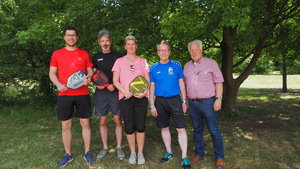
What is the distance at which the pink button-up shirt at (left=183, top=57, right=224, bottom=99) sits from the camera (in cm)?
375

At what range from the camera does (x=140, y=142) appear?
160 inches

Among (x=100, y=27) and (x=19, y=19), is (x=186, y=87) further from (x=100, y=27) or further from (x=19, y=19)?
(x=19, y=19)

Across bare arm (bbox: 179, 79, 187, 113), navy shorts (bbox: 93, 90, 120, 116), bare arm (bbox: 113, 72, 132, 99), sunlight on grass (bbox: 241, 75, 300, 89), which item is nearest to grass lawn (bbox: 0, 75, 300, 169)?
navy shorts (bbox: 93, 90, 120, 116)

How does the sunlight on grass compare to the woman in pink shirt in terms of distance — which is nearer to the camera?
the woman in pink shirt

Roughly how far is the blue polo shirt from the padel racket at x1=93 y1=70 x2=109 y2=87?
789 mm

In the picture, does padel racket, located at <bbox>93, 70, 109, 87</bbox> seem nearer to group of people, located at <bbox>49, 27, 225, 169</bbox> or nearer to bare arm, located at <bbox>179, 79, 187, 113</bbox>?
group of people, located at <bbox>49, 27, 225, 169</bbox>

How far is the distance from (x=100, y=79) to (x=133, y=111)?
748 mm

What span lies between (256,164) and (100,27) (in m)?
4.18

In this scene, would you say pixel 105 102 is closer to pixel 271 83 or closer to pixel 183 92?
pixel 183 92

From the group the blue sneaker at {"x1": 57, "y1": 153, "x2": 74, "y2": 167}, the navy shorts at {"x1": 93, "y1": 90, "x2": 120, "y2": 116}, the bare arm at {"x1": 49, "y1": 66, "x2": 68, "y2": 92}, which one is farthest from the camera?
the navy shorts at {"x1": 93, "y1": 90, "x2": 120, "y2": 116}

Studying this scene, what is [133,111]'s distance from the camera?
393 cm

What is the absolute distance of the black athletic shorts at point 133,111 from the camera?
3.87m

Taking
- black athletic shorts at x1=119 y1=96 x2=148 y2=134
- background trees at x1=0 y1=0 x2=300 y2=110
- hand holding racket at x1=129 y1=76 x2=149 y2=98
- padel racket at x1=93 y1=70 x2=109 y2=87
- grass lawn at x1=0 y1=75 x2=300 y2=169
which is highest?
background trees at x1=0 y1=0 x2=300 y2=110

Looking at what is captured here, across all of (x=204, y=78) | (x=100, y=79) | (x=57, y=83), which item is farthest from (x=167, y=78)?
(x=57, y=83)
